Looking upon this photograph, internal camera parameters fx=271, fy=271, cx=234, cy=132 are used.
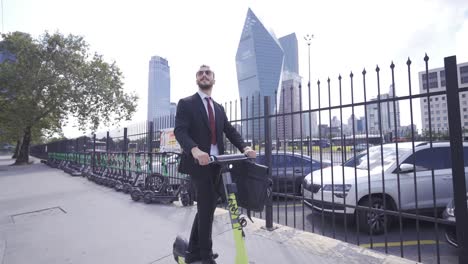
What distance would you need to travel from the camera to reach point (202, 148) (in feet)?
8.26

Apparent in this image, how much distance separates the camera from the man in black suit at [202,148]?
2445 mm

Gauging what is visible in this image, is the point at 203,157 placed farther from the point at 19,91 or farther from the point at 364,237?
the point at 19,91

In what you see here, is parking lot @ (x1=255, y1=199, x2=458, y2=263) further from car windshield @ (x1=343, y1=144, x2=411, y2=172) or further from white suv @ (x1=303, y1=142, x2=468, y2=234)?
car windshield @ (x1=343, y1=144, x2=411, y2=172)

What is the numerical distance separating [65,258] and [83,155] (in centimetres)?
1168

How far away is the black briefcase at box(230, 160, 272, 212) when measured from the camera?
215 cm

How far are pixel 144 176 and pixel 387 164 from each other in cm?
615

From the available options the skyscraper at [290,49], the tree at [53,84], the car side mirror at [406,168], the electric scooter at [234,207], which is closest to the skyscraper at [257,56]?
the skyscraper at [290,49]

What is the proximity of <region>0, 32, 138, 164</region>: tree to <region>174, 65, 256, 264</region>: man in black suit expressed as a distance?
2213 cm

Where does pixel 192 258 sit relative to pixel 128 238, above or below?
above

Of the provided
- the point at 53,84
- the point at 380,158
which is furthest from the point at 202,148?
the point at 53,84

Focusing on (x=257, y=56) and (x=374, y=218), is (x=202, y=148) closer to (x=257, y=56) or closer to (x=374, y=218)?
(x=374, y=218)

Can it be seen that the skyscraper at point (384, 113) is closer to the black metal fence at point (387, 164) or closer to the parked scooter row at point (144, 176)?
the black metal fence at point (387, 164)

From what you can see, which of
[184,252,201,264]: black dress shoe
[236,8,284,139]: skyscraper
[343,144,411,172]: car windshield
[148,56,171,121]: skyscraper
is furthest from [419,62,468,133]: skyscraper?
[148,56,171,121]: skyscraper

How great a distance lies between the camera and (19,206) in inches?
262
